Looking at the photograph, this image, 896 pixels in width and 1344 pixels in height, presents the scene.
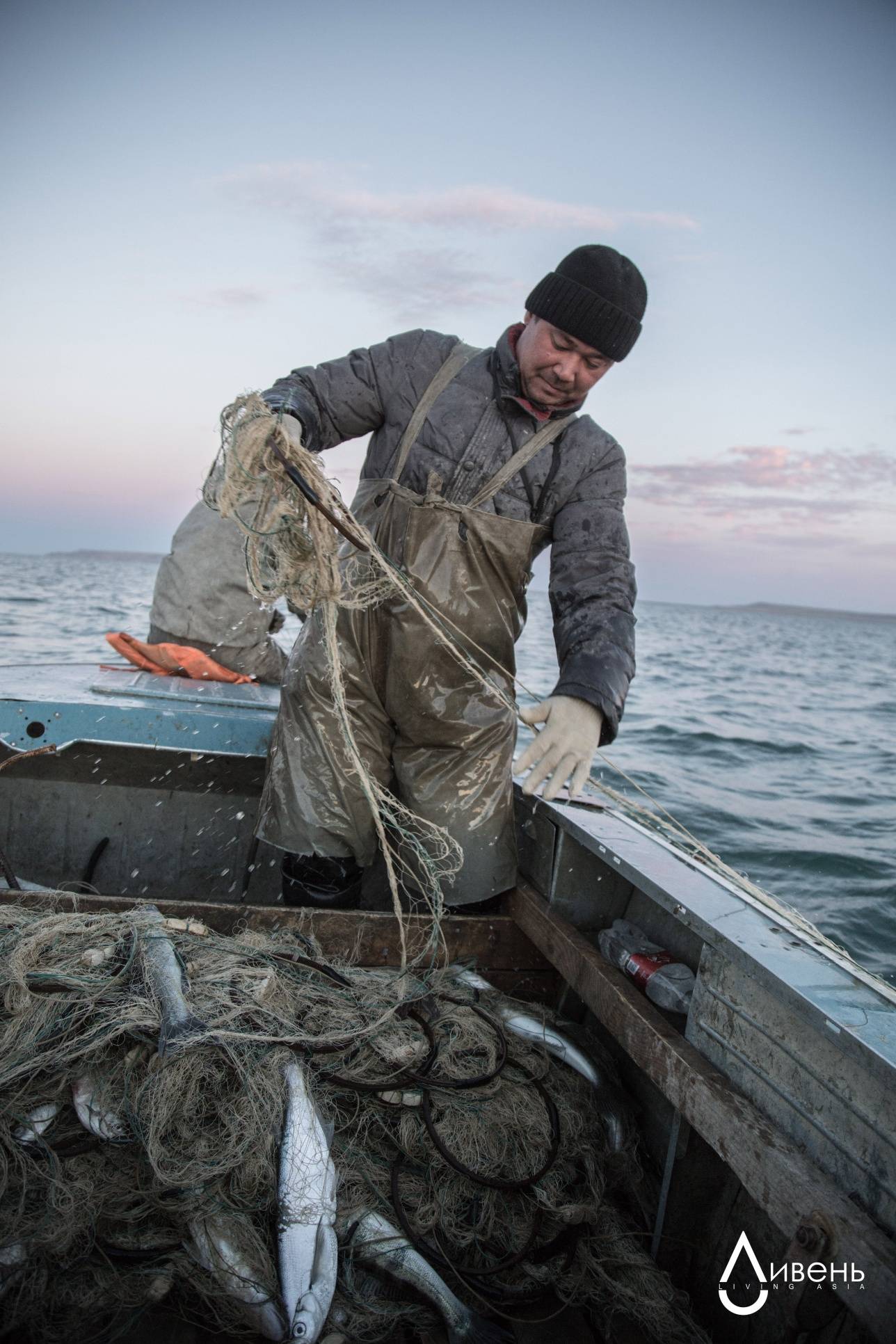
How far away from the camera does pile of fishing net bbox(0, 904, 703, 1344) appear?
1958mm

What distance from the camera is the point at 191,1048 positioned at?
223 centimetres

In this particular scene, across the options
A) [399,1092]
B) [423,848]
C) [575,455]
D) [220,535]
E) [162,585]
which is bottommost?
[399,1092]

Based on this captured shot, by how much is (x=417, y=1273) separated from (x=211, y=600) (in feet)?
11.5

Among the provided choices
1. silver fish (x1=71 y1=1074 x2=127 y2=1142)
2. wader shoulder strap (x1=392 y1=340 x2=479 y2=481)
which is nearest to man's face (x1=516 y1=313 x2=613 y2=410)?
wader shoulder strap (x1=392 y1=340 x2=479 y2=481)

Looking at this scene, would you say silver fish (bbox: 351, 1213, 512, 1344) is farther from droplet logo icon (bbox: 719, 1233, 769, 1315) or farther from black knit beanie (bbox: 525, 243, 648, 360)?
black knit beanie (bbox: 525, 243, 648, 360)

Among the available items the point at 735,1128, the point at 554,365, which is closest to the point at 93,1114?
the point at 735,1128

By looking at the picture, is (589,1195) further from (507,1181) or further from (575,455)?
(575,455)

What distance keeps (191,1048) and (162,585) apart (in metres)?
3.18

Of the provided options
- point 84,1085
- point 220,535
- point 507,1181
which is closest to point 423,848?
point 507,1181

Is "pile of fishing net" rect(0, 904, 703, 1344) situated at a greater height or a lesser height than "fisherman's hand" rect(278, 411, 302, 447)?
lesser

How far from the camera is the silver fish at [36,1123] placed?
2.09m

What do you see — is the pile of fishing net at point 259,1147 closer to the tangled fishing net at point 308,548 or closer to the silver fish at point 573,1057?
the silver fish at point 573,1057

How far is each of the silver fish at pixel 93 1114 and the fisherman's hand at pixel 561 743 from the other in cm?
142

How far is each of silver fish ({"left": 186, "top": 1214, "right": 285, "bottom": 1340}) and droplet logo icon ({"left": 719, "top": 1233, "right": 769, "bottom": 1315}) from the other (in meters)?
1.15
